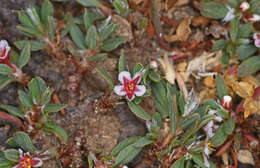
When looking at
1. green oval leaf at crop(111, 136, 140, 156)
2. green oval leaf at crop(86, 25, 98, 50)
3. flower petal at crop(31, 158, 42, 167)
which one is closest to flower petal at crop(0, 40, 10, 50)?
green oval leaf at crop(86, 25, 98, 50)

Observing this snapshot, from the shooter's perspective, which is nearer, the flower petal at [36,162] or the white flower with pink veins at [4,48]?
the flower petal at [36,162]

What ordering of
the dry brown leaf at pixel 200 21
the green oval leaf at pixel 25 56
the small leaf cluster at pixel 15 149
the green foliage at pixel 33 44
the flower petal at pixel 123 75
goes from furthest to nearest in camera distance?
the dry brown leaf at pixel 200 21, the green foliage at pixel 33 44, the green oval leaf at pixel 25 56, the flower petal at pixel 123 75, the small leaf cluster at pixel 15 149

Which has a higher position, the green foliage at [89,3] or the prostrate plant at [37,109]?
the green foliage at [89,3]

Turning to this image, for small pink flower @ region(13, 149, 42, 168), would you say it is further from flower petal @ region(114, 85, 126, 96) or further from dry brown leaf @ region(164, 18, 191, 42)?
dry brown leaf @ region(164, 18, 191, 42)

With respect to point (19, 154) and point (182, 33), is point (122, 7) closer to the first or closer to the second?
point (182, 33)

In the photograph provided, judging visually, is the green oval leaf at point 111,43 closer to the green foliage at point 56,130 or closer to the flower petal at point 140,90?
the flower petal at point 140,90

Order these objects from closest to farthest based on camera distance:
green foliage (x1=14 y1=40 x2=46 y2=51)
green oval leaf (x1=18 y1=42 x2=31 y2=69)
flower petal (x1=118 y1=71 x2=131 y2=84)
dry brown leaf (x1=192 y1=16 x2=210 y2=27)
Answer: flower petal (x1=118 y1=71 x2=131 y2=84) < green oval leaf (x1=18 y1=42 x2=31 y2=69) < green foliage (x1=14 y1=40 x2=46 y2=51) < dry brown leaf (x1=192 y1=16 x2=210 y2=27)

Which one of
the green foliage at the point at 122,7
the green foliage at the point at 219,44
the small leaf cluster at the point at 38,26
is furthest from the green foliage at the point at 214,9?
the small leaf cluster at the point at 38,26

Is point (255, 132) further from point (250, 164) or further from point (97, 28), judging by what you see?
point (97, 28)
